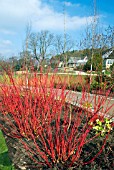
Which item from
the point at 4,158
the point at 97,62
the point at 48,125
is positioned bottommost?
the point at 4,158

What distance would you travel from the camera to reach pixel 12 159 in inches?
109

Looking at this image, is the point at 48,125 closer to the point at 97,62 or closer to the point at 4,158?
the point at 4,158

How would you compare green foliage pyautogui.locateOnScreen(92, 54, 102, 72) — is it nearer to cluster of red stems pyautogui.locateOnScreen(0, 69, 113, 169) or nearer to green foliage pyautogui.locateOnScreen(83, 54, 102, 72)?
green foliage pyautogui.locateOnScreen(83, 54, 102, 72)

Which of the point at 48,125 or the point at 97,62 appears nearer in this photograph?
the point at 48,125

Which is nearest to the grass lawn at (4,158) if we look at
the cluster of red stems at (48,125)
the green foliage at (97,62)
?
the cluster of red stems at (48,125)

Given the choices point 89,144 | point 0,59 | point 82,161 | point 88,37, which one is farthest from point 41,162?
point 88,37

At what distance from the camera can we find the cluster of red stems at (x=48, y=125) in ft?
7.90

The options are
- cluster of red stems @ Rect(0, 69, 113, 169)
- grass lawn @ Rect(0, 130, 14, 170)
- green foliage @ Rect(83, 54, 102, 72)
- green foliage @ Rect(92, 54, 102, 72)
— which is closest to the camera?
cluster of red stems @ Rect(0, 69, 113, 169)

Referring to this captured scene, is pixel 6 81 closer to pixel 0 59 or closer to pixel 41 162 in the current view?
pixel 0 59

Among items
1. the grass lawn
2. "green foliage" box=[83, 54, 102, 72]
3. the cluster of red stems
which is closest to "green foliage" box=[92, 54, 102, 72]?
"green foliage" box=[83, 54, 102, 72]

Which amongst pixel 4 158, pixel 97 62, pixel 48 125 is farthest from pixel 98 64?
pixel 4 158

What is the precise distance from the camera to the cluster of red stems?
94.7 inches

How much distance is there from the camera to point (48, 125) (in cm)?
252

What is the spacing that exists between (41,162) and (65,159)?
0.39 metres
